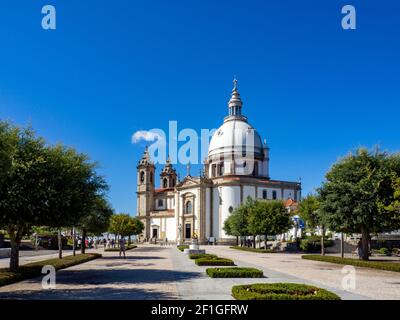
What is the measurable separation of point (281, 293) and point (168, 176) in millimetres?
128935

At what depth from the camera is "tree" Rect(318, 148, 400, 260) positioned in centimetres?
3494

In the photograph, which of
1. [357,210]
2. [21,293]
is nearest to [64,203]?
[21,293]

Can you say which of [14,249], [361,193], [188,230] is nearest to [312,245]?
[361,193]

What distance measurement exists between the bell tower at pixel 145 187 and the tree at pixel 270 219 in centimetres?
6988

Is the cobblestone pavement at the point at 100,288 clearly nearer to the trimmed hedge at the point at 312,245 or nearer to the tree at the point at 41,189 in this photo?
the tree at the point at 41,189

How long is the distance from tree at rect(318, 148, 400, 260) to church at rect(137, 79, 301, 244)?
209ft

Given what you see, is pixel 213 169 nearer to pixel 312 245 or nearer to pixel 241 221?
pixel 241 221

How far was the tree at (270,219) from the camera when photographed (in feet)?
210

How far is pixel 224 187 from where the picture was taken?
108 m

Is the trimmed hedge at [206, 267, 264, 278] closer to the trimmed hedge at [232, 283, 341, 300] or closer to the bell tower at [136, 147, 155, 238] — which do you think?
the trimmed hedge at [232, 283, 341, 300]
